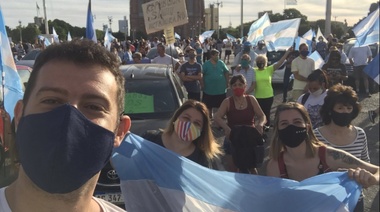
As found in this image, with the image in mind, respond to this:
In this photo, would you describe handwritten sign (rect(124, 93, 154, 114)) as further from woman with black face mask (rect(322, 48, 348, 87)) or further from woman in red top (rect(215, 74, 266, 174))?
woman with black face mask (rect(322, 48, 348, 87))

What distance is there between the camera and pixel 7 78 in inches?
137

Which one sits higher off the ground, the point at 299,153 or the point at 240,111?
the point at 299,153

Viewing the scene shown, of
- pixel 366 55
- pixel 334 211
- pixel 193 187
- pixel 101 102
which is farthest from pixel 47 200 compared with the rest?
pixel 366 55

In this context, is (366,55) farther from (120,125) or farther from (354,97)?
(120,125)

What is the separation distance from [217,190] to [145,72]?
3910 mm

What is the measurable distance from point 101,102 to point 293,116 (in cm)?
220

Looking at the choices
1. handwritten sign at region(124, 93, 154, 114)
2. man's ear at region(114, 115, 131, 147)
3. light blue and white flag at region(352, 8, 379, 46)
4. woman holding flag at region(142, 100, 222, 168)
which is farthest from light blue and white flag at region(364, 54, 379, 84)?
handwritten sign at region(124, 93, 154, 114)

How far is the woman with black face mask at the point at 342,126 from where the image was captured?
3.76 meters

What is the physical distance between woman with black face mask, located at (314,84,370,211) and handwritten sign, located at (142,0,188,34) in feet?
18.4

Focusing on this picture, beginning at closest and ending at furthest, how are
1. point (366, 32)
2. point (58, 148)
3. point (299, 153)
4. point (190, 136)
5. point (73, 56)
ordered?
1. point (58, 148)
2. point (73, 56)
3. point (299, 153)
4. point (190, 136)
5. point (366, 32)

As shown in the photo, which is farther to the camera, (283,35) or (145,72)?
(283,35)

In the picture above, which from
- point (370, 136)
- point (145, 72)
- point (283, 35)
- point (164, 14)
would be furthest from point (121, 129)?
point (283, 35)

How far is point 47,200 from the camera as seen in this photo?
153 cm

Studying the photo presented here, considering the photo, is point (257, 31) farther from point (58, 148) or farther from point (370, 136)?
point (58, 148)
